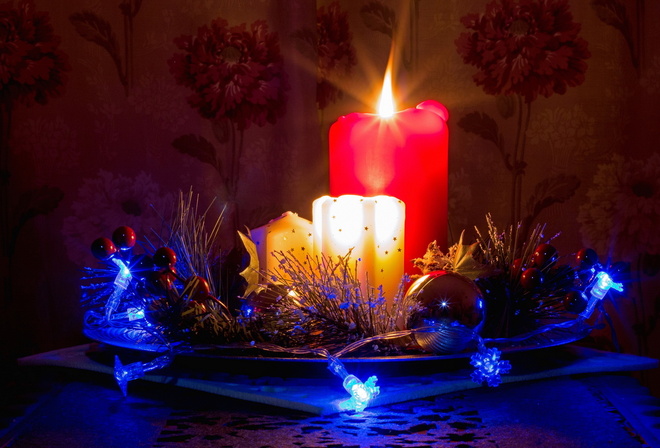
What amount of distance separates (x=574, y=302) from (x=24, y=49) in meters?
1.04

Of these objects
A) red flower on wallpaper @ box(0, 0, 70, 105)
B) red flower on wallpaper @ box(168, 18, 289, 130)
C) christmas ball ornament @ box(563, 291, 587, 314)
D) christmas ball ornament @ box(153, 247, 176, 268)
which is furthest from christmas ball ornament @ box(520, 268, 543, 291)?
red flower on wallpaper @ box(0, 0, 70, 105)

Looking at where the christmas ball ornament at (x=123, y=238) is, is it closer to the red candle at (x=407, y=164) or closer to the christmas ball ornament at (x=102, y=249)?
the christmas ball ornament at (x=102, y=249)

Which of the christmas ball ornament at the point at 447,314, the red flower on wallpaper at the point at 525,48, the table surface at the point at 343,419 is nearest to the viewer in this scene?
the table surface at the point at 343,419

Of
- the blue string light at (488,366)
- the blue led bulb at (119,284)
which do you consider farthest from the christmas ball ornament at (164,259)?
the blue string light at (488,366)

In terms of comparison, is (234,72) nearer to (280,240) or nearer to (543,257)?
(280,240)

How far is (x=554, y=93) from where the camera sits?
3.71ft

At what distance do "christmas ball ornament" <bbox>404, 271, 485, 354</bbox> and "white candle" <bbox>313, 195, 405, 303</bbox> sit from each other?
112 millimetres

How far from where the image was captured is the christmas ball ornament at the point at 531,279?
2.02 feet

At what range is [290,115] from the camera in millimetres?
1232

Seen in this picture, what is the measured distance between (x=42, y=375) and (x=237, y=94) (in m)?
0.70

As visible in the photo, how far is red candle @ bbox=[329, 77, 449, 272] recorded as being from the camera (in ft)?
2.40

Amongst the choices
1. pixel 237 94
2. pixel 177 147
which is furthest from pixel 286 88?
pixel 177 147

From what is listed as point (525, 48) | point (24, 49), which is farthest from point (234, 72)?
point (525, 48)

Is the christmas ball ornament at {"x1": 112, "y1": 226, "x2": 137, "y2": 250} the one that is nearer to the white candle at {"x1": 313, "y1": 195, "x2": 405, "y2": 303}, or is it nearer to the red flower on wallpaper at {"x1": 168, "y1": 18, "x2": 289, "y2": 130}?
the white candle at {"x1": 313, "y1": 195, "x2": 405, "y2": 303}
